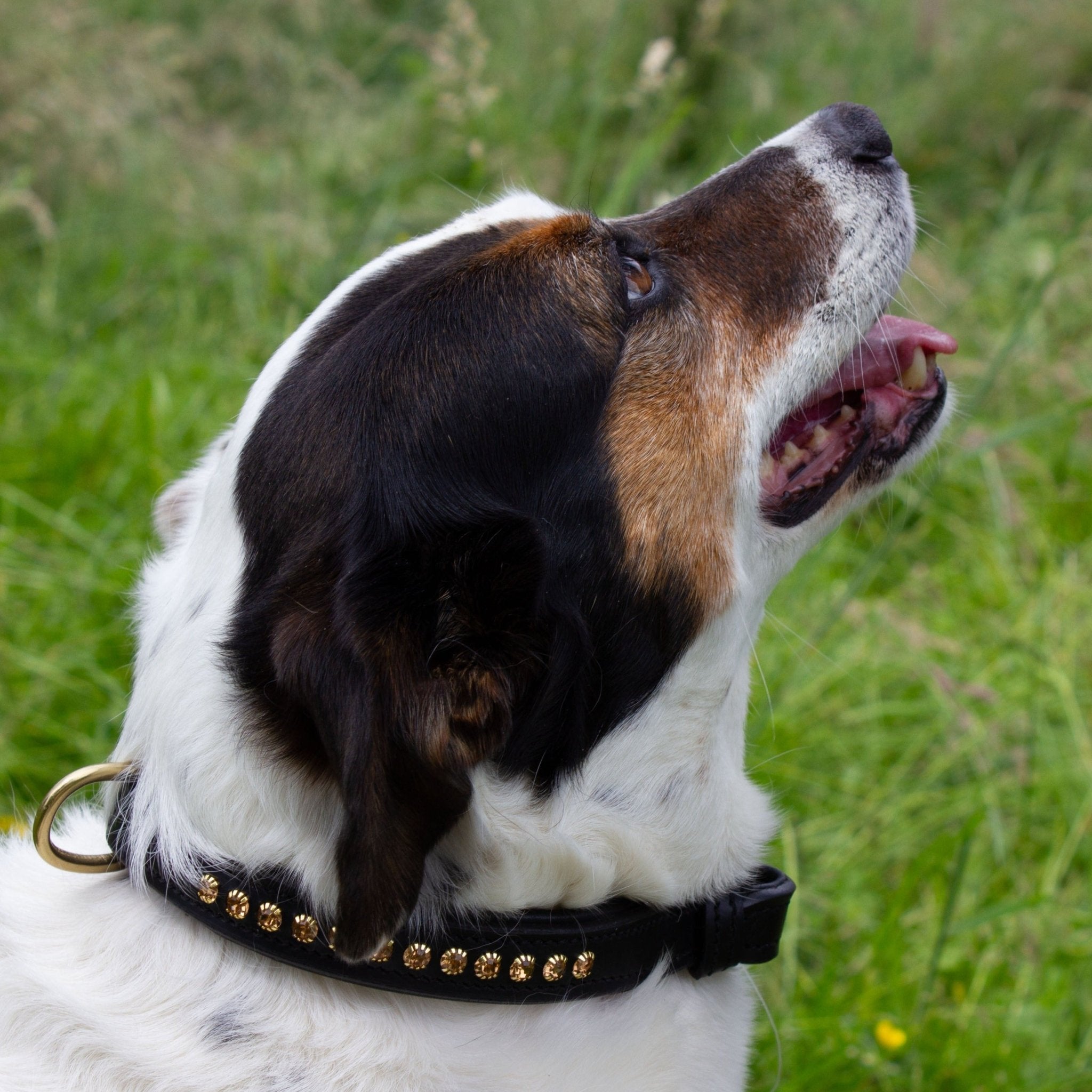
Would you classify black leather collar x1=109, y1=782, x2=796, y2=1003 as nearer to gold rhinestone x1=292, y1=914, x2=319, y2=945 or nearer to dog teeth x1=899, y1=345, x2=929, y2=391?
gold rhinestone x1=292, y1=914, x2=319, y2=945

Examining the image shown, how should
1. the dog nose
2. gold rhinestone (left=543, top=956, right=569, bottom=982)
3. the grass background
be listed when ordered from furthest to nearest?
the grass background → the dog nose → gold rhinestone (left=543, top=956, right=569, bottom=982)

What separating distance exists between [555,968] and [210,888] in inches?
19.9

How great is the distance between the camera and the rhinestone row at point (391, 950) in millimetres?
1637

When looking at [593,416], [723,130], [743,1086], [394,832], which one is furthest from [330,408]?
[723,130]

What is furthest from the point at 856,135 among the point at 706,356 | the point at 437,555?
the point at 437,555

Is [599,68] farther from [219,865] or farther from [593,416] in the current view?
[219,865]

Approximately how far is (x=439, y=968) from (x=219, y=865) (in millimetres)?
342

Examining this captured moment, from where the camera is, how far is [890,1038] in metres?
2.44

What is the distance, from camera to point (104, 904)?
1781mm

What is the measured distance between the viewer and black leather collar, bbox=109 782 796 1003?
64.8 inches

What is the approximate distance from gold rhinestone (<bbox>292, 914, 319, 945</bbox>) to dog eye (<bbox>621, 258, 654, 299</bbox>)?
1.15 m

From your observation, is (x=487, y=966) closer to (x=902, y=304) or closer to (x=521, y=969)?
(x=521, y=969)

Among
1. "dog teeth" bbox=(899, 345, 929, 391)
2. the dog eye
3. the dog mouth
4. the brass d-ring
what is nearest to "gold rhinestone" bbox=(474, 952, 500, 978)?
the brass d-ring

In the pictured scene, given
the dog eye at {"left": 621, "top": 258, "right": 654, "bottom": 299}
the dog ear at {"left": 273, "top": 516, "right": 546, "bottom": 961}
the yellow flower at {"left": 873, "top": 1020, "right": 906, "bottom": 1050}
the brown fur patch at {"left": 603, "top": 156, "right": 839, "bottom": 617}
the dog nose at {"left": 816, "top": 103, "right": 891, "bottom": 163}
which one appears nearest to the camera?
the dog ear at {"left": 273, "top": 516, "right": 546, "bottom": 961}
